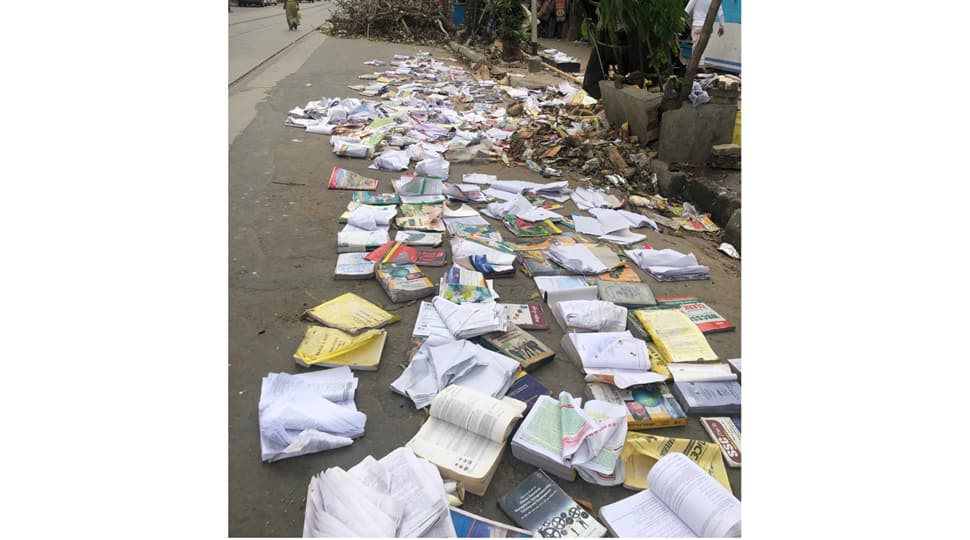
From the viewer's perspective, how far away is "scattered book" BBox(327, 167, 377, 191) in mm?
3639

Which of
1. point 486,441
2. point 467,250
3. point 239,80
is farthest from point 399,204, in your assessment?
point 239,80

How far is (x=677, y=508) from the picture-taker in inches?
57.2

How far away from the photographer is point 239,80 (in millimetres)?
6746

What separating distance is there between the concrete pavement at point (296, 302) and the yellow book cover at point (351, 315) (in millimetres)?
65

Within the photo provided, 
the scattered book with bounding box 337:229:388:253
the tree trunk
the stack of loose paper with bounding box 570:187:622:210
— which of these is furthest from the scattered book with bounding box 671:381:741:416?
the tree trunk

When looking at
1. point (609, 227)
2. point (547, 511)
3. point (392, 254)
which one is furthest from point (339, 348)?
point (609, 227)

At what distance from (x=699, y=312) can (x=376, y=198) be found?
1.94 metres

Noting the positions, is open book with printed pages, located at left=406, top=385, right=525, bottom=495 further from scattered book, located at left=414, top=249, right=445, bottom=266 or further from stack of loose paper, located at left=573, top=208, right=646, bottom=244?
stack of loose paper, located at left=573, top=208, right=646, bottom=244

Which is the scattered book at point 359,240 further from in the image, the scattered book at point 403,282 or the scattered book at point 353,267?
the scattered book at point 403,282

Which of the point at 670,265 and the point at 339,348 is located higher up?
the point at 670,265

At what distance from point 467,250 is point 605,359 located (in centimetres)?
103

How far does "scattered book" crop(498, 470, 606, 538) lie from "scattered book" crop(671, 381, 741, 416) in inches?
23.0

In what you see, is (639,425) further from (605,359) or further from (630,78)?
(630,78)

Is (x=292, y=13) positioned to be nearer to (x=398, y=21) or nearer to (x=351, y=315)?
(x=398, y=21)
